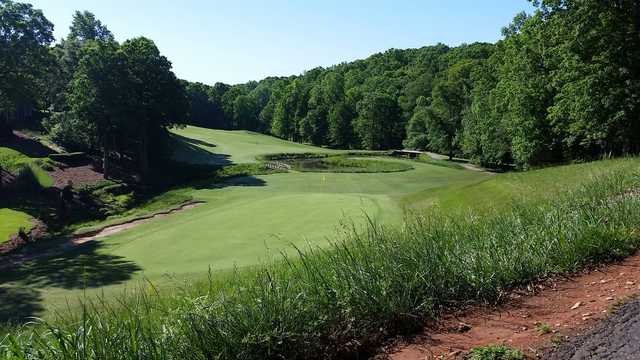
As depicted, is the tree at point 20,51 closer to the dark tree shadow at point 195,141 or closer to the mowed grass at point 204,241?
the mowed grass at point 204,241

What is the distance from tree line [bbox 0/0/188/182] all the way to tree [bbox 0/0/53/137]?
6 cm

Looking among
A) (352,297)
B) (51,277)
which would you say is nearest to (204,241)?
(51,277)

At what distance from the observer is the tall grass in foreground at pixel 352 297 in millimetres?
4129

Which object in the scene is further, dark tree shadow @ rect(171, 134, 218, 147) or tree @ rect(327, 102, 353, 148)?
tree @ rect(327, 102, 353, 148)

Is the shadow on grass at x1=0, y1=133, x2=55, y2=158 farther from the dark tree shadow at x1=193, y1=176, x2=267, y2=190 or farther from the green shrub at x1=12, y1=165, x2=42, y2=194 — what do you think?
the dark tree shadow at x1=193, y1=176, x2=267, y2=190

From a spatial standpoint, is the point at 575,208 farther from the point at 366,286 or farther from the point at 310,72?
the point at 310,72

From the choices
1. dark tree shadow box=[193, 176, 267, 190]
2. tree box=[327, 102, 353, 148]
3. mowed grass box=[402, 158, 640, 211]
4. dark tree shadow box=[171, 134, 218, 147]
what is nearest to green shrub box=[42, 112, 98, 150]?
dark tree shadow box=[193, 176, 267, 190]

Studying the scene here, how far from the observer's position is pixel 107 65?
40.5m

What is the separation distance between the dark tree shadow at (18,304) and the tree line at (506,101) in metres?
24.8

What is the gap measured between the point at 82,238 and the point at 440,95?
5418cm

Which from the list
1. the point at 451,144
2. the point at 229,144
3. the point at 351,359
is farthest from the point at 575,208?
the point at 229,144

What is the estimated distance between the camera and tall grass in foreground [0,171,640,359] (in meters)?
4.13

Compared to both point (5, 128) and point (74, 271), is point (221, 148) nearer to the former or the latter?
point (5, 128)

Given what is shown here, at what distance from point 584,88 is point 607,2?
4138 mm
